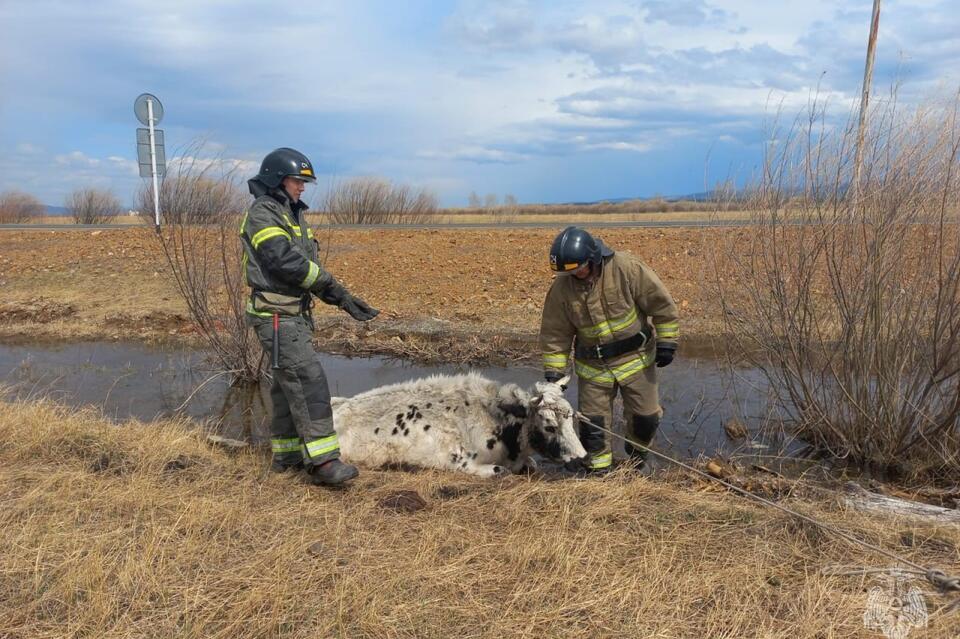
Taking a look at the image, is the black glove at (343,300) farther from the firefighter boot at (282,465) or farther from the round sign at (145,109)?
the round sign at (145,109)

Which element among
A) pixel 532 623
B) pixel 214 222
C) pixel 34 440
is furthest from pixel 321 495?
pixel 214 222

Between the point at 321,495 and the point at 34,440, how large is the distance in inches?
109

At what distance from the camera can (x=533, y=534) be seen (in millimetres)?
4312

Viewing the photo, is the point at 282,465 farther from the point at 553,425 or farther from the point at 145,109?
the point at 145,109

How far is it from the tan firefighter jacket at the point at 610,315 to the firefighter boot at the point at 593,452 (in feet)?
1.41

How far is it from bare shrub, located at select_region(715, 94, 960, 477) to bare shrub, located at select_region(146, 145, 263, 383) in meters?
6.41

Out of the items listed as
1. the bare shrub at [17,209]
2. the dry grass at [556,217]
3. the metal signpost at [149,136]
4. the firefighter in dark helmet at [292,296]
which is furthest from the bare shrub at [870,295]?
the bare shrub at [17,209]

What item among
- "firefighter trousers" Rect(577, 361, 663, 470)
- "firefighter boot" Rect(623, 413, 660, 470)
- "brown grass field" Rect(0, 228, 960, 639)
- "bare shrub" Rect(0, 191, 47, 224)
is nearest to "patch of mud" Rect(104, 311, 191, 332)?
"brown grass field" Rect(0, 228, 960, 639)

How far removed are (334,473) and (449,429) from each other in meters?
1.26

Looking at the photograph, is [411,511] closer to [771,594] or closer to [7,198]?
[771,594]

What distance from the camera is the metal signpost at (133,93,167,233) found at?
18641 millimetres

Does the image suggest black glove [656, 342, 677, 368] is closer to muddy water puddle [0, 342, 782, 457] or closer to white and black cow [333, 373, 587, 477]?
white and black cow [333, 373, 587, 477]

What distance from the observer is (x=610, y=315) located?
5.58m

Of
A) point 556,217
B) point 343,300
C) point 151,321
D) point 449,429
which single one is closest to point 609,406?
point 449,429
